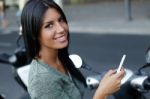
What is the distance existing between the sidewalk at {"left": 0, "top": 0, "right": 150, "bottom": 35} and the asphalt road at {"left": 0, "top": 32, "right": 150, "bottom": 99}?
71 centimetres

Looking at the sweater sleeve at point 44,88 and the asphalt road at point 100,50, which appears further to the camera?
the asphalt road at point 100,50

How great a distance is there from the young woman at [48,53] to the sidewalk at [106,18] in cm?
1207

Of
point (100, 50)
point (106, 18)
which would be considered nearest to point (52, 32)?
point (100, 50)

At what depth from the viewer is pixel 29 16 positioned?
2531mm

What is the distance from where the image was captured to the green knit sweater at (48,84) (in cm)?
247

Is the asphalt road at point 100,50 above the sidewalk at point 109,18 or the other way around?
above

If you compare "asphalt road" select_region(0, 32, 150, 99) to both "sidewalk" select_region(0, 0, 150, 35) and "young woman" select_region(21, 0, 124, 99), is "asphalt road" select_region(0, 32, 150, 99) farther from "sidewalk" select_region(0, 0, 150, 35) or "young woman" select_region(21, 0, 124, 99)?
"young woman" select_region(21, 0, 124, 99)

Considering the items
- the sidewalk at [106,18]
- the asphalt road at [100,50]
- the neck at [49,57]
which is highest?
the neck at [49,57]

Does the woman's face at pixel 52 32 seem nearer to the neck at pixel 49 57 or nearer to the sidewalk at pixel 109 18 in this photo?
the neck at pixel 49 57

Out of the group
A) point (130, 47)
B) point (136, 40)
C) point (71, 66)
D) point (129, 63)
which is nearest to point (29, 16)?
point (71, 66)

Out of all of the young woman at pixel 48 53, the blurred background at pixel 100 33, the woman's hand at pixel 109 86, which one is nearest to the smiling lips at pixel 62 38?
the young woman at pixel 48 53

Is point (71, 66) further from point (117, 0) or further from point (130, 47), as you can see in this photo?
point (117, 0)

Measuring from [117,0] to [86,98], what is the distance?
17489 mm

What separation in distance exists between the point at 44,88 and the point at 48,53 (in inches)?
8.2
